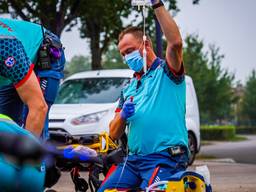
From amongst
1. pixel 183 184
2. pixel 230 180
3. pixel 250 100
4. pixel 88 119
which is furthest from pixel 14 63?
pixel 250 100

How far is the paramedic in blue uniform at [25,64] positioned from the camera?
316cm

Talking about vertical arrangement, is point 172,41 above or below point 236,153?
above

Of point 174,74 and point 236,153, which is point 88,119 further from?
point 236,153

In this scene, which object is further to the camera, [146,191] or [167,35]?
[167,35]

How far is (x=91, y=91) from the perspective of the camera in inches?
501

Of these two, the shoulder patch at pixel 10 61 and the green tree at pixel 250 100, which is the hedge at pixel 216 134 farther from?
the shoulder patch at pixel 10 61

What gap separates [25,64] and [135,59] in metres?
1.24

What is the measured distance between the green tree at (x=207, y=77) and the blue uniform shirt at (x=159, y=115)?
45899 millimetres

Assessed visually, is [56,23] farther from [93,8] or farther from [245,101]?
[245,101]

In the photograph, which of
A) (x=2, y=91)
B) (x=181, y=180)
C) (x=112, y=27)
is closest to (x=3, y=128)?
(x=181, y=180)

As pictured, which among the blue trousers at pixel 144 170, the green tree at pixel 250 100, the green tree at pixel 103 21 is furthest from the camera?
the green tree at pixel 250 100

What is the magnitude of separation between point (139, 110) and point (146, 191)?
54 cm

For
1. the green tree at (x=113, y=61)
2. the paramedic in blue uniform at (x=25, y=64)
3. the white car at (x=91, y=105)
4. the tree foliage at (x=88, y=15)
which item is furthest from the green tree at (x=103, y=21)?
the green tree at (x=113, y=61)

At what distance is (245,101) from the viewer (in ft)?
271
